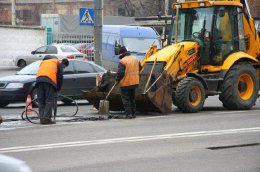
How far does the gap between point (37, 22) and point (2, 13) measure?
6.04 m

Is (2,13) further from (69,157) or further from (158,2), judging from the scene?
(69,157)

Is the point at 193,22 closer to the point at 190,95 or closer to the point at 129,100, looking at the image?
the point at 190,95

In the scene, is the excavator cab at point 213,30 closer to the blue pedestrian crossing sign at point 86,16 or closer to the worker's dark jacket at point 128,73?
the worker's dark jacket at point 128,73

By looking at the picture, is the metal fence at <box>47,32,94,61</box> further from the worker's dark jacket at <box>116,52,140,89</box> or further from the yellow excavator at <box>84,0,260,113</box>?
the worker's dark jacket at <box>116,52,140,89</box>

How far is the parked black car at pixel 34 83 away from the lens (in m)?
18.8

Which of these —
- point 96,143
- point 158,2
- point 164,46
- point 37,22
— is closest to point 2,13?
point 37,22

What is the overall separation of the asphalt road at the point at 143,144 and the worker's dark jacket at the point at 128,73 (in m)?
0.87

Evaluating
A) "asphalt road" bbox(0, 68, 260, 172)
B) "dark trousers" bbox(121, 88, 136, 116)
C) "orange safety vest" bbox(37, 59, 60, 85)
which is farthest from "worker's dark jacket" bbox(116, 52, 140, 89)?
"orange safety vest" bbox(37, 59, 60, 85)

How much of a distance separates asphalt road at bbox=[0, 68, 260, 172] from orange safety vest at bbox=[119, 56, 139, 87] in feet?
2.99

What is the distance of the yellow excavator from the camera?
15844 millimetres

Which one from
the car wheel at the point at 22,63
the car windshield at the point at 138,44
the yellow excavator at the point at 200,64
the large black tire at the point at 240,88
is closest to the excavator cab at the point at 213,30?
the yellow excavator at the point at 200,64

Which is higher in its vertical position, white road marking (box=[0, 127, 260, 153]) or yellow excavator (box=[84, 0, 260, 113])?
yellow excavator (box=[84, 0, 260, 113])

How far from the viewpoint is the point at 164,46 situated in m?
17.7

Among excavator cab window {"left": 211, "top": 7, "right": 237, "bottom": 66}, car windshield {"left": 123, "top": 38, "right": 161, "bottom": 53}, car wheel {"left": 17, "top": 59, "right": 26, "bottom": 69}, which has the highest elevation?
excavator cab window {"left": 211, "top": 7, "right": 237, "bottom": 66}
